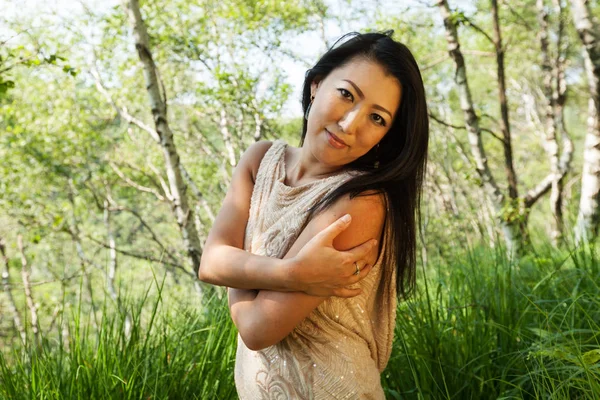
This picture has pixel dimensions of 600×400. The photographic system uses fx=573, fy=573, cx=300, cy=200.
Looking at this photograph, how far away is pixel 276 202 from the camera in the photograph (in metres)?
1.76

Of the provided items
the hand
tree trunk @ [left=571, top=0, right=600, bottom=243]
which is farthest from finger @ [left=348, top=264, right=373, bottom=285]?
tree trunk @ [left=571, top=0, right=600, bottom=243]

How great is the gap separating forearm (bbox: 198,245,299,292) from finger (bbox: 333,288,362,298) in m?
0.13

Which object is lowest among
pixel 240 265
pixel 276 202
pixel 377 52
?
pixel 240 265

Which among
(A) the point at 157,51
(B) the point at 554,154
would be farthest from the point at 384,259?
(A) the point at 157,51

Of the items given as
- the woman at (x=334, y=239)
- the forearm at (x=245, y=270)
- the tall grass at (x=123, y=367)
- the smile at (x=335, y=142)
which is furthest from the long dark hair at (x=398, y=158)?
the tall grass at (x=123, y=367)

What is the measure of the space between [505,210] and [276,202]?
477cm

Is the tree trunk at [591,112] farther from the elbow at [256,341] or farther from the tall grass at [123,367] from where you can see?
the elbow at [256,341]

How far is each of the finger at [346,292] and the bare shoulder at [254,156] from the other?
0.56 metres

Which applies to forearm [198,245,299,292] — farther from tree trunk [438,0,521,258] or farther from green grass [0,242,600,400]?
tree trunk [438,0,521,258]

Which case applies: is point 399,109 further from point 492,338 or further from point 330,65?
point 492,338

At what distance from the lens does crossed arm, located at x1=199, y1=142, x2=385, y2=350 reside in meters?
1.49

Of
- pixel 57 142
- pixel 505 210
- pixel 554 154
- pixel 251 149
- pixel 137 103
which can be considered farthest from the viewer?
pixel 137 103

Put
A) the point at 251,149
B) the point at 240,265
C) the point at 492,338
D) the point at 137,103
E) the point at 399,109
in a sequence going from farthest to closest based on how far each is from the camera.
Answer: the point at 137,103 → the point at 492,338 → the point at 251,149 → the point at 399,109 → the point at 240,265

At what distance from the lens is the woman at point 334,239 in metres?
1.53
